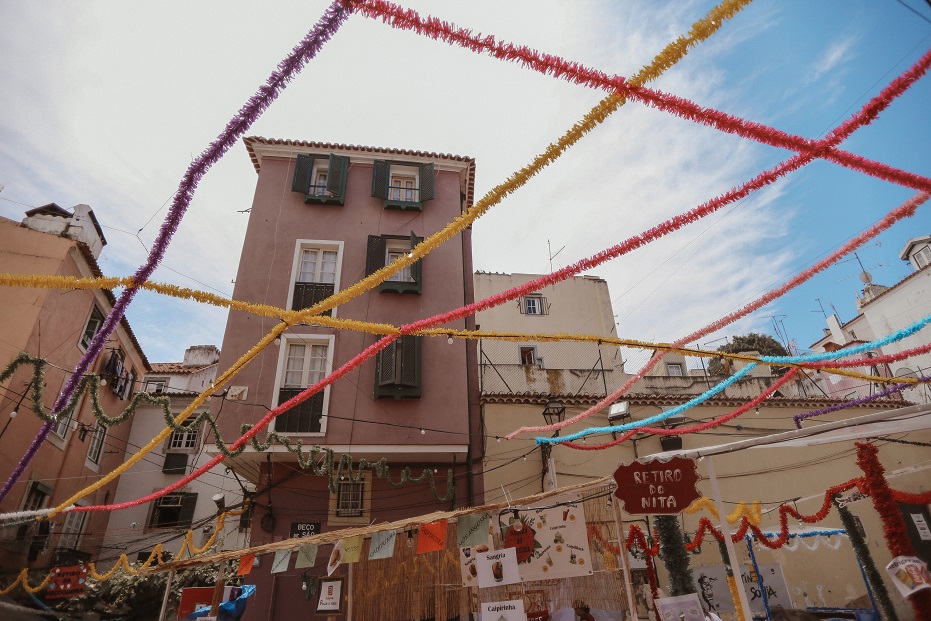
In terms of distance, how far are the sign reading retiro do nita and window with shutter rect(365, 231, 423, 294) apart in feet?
36.8

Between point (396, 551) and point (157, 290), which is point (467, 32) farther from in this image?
point (396, 551)

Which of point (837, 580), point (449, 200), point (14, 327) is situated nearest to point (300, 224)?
point (449, 200)

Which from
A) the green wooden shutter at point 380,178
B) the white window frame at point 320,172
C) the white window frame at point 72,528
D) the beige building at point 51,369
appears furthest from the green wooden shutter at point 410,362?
the white window frame at point 72,528

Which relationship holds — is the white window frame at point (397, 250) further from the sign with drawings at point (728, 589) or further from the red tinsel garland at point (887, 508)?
the red tinsel garland at point (887, 508)

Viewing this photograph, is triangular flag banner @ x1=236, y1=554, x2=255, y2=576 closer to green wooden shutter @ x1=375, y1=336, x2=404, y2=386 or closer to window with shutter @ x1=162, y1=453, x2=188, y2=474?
green wooden shutter @ x1=375, y1=336, x2=404, y2=386

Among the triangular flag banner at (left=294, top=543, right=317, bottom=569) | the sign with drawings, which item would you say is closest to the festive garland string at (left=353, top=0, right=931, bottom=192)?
the triangular flag banner at (left=294, top=543, right=317, bottom=569)

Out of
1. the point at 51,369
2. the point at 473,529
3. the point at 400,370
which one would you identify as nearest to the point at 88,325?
the point at 51,369

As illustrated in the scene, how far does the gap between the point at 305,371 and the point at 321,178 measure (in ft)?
23.2

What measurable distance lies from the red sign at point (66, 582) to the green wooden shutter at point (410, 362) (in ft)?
36.4

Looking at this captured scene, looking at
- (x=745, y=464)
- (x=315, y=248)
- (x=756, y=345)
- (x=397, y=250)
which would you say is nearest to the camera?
(x=745, y=464)

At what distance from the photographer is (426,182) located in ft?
60.4

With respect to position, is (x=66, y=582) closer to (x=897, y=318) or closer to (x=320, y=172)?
(x=320, y=172)

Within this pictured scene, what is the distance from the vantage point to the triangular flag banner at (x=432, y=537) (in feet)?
29.2

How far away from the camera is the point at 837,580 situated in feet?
53.8
